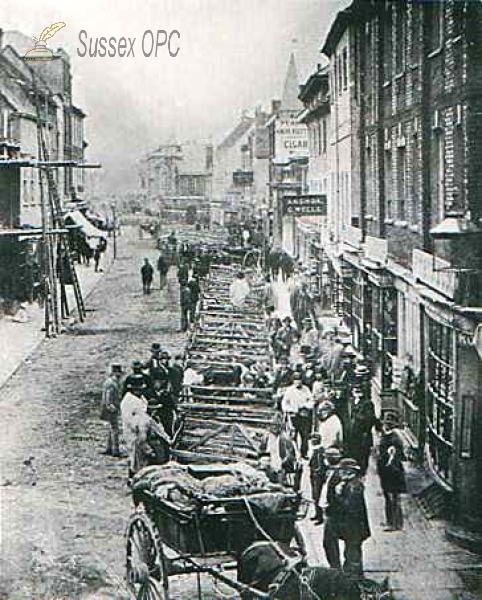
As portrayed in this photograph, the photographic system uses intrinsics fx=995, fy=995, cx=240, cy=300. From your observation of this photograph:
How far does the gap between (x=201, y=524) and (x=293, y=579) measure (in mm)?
748

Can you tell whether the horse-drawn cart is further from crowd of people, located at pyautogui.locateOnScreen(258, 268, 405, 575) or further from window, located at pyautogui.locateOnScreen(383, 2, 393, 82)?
window, located at pyautogui.locateOnScreen(383, 2, 393, 82)

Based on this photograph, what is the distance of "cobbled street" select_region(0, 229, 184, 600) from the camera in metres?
7.93

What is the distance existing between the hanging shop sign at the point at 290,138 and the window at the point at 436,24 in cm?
195

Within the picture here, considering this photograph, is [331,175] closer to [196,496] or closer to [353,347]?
[353,347]

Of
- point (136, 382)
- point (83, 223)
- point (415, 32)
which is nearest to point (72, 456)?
point (136, 382)

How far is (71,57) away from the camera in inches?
364

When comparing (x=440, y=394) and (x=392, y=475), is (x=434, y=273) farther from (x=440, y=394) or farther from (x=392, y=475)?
(x=392, y=475)

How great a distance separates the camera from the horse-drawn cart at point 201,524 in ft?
22.5

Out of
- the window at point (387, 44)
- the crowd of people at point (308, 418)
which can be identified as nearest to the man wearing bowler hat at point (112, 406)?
the crowd of people at point (308, 418)

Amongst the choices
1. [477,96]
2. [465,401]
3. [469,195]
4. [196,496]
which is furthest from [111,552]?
[477,96]

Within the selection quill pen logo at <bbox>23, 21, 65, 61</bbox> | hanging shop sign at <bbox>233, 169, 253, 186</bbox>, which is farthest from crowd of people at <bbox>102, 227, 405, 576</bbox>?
quill pen logo at <bbox>23, 21, 65, 61</bbox>

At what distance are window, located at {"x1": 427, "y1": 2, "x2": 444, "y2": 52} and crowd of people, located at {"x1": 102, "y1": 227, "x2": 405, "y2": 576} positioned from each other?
3.04 metres

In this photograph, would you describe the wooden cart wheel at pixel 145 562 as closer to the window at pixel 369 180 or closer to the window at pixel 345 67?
the window at pixel 369 180

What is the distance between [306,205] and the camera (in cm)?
1073
